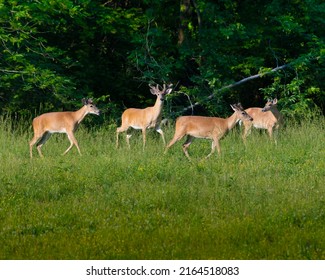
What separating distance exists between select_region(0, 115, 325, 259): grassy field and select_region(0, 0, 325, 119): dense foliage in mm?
5055

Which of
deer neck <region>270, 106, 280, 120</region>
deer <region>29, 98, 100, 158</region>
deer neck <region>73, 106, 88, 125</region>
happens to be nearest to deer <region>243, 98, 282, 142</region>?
deer neck <region>270, 106, 280, 120</region>

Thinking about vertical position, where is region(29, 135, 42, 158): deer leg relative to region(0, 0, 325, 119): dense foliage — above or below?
below

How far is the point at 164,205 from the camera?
10.7 meters

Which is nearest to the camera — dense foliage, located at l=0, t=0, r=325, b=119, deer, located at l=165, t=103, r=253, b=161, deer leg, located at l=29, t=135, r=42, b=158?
deer, located at l=165, t=103, r=253, b=161

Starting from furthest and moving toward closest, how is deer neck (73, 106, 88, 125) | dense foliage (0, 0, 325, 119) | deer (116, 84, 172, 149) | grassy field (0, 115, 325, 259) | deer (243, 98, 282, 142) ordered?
dense foliage (0, 0, 325, 119) → deer (243, 98, 282, 142) → deer (116, 84, 172, 149) → deer neck (73, 106, 88, 125) → grassy field (0, 115, 325, 259)

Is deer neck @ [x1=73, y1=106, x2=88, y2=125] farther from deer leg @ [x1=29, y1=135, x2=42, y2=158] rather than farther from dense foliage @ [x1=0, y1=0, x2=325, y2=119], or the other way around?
dense foliage @ [x1=0, y1=0, x2=325, y2=119]

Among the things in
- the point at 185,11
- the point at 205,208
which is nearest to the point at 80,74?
the point at 185,11

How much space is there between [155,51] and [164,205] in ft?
39.7

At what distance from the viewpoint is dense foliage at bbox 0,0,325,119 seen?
67.6 ft

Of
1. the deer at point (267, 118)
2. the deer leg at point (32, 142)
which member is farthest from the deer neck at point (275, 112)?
the deer leg at point (32, 142)

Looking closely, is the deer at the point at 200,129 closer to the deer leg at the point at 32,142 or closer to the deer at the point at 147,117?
the deer at the point at 147,117

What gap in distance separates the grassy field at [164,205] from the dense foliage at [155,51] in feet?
16.6

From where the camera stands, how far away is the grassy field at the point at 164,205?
28.5 feet

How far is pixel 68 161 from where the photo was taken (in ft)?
48.4
